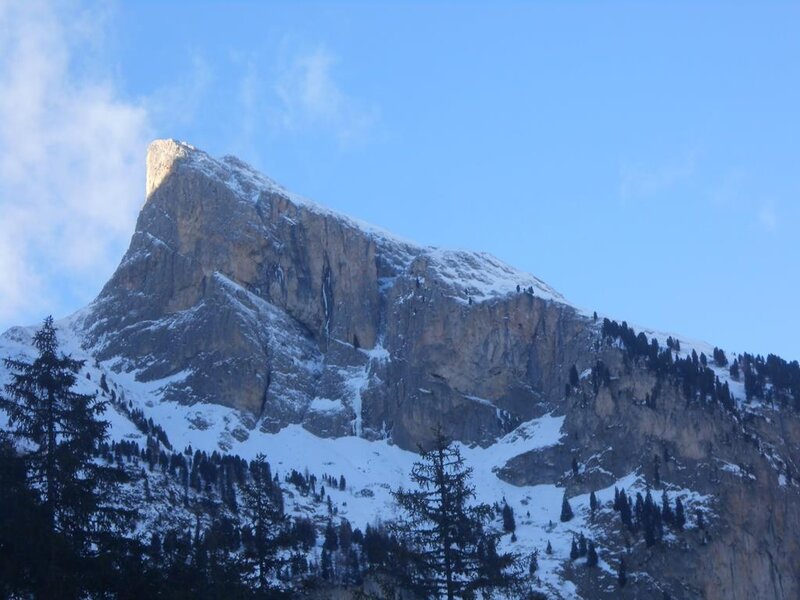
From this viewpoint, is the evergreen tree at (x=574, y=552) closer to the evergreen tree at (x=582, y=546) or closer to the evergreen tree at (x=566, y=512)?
the evergreen tree at (x=582, y=546)

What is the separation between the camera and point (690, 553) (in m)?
161

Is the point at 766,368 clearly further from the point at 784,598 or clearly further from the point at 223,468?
the point at 223,468

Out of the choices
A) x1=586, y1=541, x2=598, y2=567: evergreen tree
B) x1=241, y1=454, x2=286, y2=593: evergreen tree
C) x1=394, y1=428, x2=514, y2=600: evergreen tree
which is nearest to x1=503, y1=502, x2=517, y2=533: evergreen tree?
x1=586, y1=541, x2=598, y2=567: evergreen tree

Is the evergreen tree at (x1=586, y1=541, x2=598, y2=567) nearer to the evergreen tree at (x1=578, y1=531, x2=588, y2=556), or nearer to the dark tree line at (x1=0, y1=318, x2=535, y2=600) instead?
the evergreen tree at (x1=578, y1=531, x2=588, y2=556)

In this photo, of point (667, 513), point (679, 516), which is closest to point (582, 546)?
point (667, 513)

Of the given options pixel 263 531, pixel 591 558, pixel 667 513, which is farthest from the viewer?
pixel 667 513

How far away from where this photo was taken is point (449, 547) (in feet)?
139

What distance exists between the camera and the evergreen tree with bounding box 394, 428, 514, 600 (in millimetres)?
41344

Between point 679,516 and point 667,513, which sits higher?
point 667,513

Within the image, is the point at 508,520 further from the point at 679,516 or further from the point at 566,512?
the point at 679,516

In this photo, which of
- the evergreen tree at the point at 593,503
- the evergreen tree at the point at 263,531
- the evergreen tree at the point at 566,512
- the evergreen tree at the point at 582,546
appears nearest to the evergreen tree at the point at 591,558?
the evergreen tree at the point at 582,546

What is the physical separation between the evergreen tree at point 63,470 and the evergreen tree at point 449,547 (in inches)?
385

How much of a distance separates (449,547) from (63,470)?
12.8m

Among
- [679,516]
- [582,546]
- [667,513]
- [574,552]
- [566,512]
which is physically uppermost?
[566,512]
